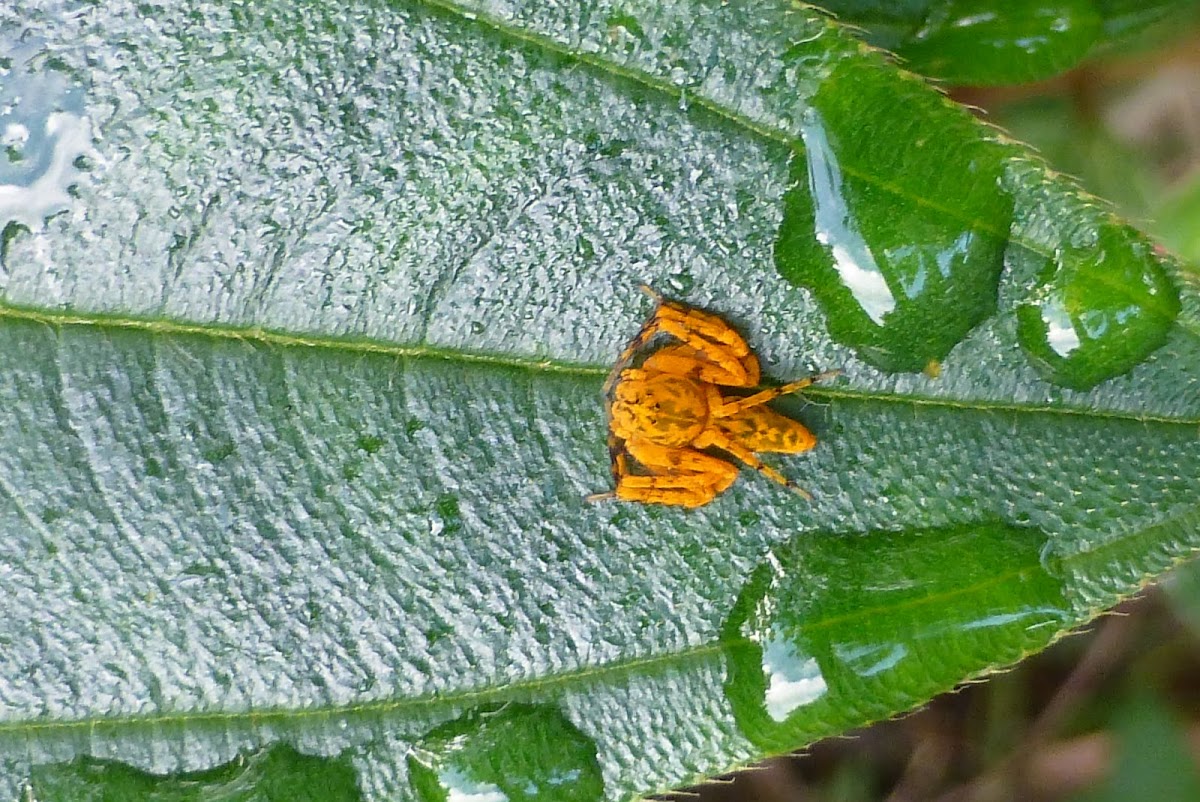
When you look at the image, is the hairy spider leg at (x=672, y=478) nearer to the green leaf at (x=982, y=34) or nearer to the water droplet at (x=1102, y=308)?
the water droplet at (x=1102, y=308)

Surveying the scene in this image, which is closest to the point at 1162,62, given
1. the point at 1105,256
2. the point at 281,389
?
the point at 1105,256

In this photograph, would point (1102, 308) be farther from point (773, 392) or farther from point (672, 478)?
point (672, 478)

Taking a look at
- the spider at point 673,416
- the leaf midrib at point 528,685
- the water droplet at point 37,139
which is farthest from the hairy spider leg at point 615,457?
the water droplet at point 37,139

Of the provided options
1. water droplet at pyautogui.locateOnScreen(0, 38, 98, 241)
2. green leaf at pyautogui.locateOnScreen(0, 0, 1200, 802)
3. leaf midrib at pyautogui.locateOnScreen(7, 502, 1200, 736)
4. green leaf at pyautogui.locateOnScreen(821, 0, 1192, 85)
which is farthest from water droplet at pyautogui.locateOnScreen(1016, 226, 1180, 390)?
water droplet at pyautogui.locateOnScreen(0, 38, 98, 241)

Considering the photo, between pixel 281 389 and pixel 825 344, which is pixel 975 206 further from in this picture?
pixel 281 389

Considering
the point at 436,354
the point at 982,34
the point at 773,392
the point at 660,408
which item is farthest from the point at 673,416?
the point at 982,34
